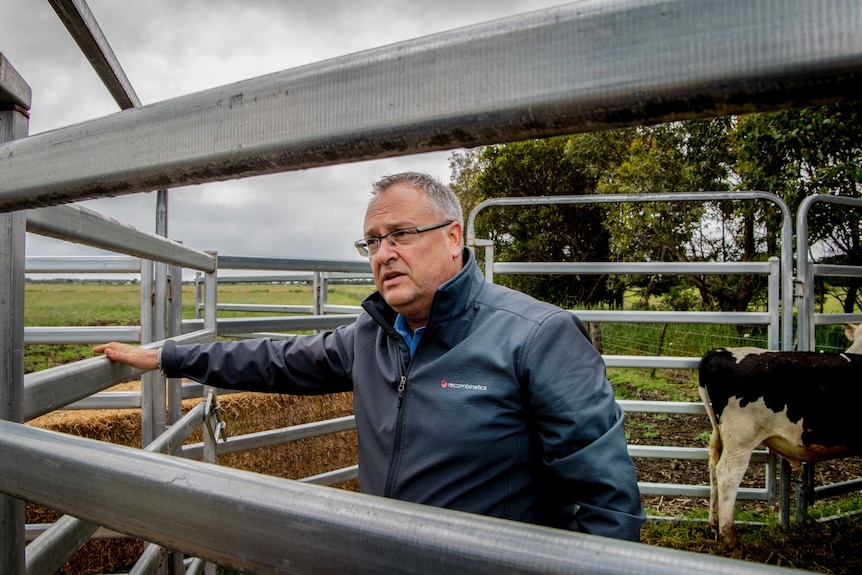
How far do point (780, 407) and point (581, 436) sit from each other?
2.69m

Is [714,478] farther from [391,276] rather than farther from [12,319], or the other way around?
[12,319]

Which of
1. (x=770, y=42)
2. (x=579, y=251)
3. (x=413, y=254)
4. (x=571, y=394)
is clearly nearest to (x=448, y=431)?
(x=571, y=394)

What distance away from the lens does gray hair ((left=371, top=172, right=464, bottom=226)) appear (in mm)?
1550

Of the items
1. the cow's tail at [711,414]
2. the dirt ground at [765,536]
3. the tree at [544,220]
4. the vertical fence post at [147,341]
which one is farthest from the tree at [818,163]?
the tree at [544,220]

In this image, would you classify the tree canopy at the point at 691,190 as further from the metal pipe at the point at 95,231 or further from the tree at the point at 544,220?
the metal pipe at the point at 95,231

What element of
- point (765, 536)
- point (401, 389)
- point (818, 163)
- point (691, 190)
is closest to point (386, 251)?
point (401, 389)

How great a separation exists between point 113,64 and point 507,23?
70.8 inches

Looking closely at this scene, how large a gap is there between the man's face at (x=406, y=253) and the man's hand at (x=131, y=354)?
0.69 m

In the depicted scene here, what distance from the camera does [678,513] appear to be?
3.84 metres

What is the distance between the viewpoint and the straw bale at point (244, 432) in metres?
3.03

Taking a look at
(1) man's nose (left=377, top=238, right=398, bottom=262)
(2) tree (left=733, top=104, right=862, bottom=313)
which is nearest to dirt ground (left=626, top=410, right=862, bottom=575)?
(2) tree (left=733, top=104, right=862, bottom=313)

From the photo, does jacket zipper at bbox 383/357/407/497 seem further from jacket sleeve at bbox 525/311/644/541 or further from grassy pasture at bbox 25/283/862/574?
grassy pasture at bbox 25/283/862/574

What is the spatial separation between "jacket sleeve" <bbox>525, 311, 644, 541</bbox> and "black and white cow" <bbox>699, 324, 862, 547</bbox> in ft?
7.96

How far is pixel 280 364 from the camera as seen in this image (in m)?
1.80
